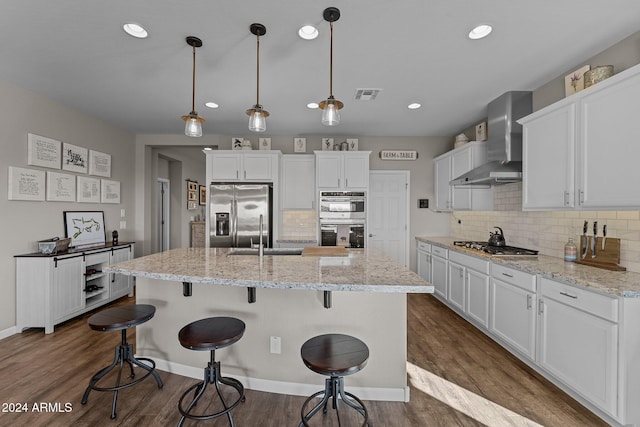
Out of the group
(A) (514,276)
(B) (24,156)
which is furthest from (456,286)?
(B) (24,156)

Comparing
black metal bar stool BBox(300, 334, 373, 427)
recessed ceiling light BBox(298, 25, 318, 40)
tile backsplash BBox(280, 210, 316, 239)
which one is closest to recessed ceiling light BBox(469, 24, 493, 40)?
recessed ceiling light BBox(298, 25, 318, 40)

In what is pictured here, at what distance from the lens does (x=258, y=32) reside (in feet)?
7.09

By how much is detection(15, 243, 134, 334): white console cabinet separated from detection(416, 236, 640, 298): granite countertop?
471 cm

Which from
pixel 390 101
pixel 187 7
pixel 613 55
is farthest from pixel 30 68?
pixel 613 55

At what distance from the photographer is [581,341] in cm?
196

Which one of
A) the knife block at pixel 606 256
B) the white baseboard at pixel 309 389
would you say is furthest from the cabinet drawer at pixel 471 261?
the white baseboard at pixel 309 389

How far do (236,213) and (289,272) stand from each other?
2.89 m

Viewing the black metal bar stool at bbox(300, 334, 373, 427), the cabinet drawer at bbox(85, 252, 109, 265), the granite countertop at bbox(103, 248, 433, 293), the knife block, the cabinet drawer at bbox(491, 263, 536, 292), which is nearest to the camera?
the black metal bar stool at bbox(300, 334, 373, 427)

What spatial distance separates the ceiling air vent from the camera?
3.22 m

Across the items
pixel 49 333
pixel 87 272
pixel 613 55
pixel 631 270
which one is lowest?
pixel 49 333

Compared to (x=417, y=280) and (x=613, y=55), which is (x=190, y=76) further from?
(x=613, y=55)

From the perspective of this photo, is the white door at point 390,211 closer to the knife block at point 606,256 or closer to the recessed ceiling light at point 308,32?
the knife block at point 606,256

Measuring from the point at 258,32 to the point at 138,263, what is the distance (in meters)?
Result: 1.95

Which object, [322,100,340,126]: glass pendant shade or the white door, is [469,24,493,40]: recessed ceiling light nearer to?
[322,100,340,126]: glass pendant shade
